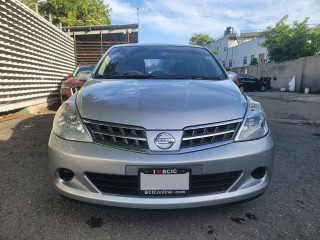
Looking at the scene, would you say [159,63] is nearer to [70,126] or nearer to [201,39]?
[70,126]

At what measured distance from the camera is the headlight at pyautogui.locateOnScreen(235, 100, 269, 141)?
6.91ft

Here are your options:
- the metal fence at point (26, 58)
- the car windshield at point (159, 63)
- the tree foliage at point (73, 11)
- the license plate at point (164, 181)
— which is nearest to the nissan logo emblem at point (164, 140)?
the license plate at point (164, 181)

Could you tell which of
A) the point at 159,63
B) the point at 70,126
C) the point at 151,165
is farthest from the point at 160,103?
the point at 159,63

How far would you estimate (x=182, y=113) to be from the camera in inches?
80.4

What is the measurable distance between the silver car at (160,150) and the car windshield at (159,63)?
2.59ft

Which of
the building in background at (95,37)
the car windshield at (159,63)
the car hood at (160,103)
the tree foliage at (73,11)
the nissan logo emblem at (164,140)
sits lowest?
the nissan logo emblem at (164,140)

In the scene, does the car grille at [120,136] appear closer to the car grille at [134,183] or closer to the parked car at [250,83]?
the car grille at [134,183]

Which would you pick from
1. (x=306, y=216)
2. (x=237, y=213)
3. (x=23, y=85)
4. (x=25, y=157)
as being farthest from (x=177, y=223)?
(x=23, y=85)

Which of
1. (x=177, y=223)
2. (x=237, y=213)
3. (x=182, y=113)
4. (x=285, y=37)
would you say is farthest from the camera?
(x=285, y=37)

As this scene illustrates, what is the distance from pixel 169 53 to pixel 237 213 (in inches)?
77.8

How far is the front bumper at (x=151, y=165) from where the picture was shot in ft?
6.19

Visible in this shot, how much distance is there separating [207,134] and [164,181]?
43 centimetres

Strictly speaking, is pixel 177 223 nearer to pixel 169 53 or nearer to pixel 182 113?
pixel 182 113

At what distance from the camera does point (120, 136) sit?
6.47 ft
